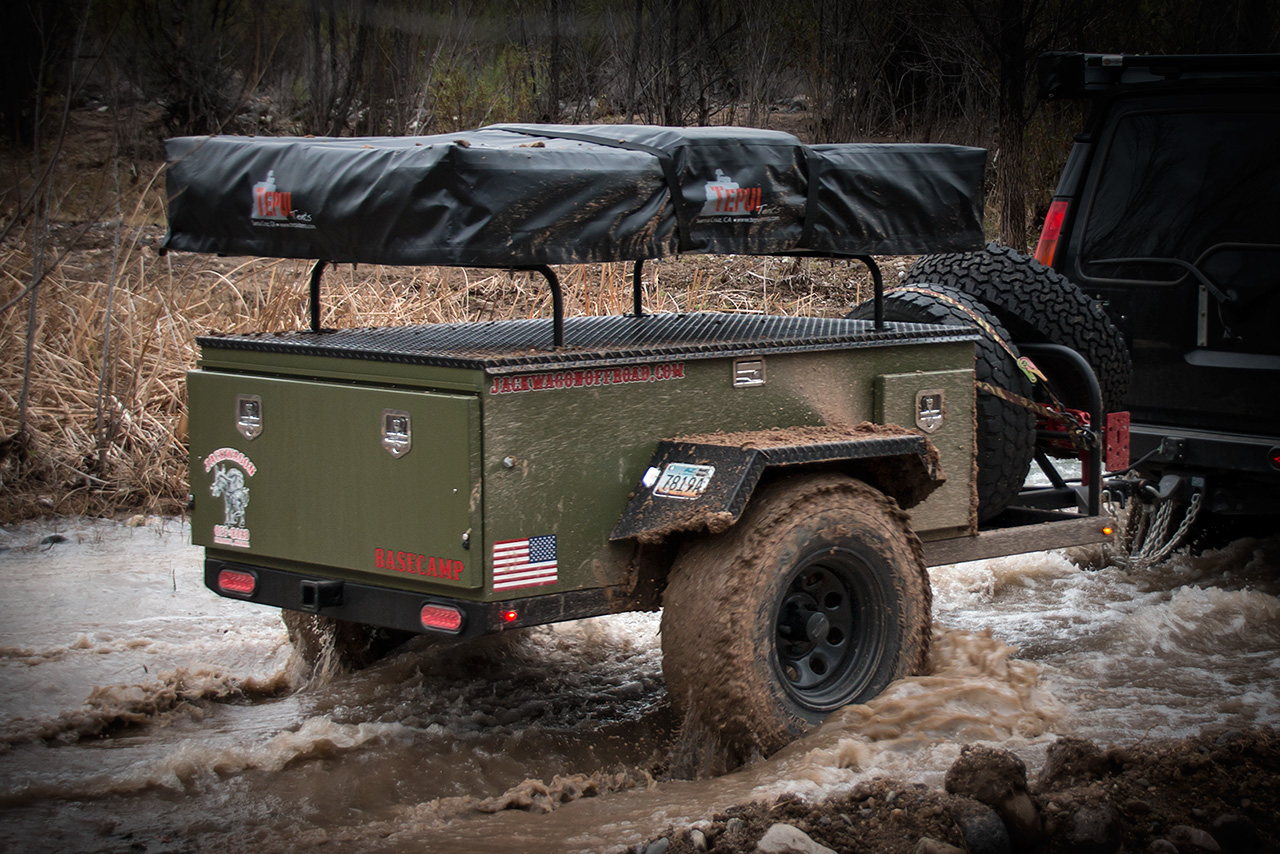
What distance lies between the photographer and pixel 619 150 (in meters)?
4.57

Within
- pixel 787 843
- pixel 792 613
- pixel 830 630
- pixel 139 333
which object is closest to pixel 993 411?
pixel 830 630

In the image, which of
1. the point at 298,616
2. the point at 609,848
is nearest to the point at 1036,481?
the point at 298,616

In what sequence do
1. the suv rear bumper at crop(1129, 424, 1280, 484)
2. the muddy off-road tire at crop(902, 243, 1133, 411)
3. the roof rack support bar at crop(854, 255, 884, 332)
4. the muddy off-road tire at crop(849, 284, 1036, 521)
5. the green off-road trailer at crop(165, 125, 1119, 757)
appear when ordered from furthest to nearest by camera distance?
the suv rear bumper at crop(1129, 424, 1280, 484), the muddy off-road tire at crop(902, 243, 1133, 411), the muddy off-road tire at crop(849, 284, 1036, 521), the roof rack support bar at crop(854, 255, 884, 332), the green off-road trailer at crop(165, 125, 1119, 757)

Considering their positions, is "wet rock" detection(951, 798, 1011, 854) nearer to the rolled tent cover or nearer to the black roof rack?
the rolled tent cover

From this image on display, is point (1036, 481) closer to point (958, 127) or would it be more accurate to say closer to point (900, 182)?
point (900, 182)

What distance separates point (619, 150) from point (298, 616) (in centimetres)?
217

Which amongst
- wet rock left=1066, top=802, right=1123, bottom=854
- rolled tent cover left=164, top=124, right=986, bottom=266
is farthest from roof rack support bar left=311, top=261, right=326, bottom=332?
wet rock left=1066, top=802, right=1123, bottom=854

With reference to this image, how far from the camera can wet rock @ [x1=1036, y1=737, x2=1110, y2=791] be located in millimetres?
4113

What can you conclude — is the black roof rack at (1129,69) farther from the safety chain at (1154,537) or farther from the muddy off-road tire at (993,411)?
the safety chain at (1154,537)

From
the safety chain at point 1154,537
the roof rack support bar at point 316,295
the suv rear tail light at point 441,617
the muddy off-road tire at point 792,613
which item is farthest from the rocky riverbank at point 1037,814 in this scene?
the safety chain at point 1154,537

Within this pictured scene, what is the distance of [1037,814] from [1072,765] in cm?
38

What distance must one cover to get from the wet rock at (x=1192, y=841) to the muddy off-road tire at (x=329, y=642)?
3.00 m

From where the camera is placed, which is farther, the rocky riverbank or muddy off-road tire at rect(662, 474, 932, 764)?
muddy off-road tire at rect(662, 474, 932, 764)

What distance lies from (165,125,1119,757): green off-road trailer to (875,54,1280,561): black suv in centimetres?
95
